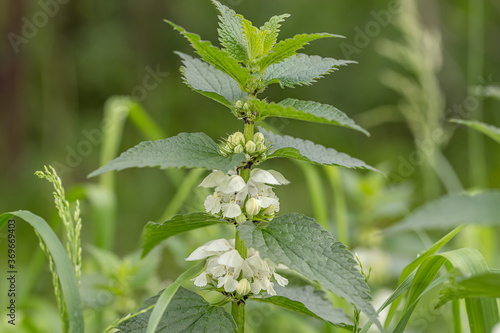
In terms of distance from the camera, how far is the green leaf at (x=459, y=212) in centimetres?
47

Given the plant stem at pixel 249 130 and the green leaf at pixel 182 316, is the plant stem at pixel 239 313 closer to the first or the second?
the green leaf at pixel 182 316

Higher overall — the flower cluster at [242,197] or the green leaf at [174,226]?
the flower cluster at [242,197]

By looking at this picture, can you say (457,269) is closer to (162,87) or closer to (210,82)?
(210,82)

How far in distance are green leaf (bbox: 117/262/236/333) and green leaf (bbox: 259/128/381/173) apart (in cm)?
18

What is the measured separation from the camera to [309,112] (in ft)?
1.64

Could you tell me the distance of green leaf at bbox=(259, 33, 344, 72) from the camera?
53cm

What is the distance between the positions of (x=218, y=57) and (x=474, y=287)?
340 millimetres

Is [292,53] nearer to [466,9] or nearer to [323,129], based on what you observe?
[323,129]

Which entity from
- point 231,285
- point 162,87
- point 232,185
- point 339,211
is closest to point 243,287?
point 231,285

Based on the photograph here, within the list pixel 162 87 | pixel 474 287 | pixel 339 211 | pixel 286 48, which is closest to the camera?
pixel 474 287

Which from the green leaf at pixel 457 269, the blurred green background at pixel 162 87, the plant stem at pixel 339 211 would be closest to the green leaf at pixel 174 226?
the green leaf at pixel 457 269

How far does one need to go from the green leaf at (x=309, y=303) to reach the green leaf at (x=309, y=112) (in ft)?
0.70

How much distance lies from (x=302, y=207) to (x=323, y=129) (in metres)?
0.97

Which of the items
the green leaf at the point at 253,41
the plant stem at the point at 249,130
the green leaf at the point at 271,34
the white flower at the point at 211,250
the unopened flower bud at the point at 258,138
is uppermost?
the green leaf at the point at 271,34
